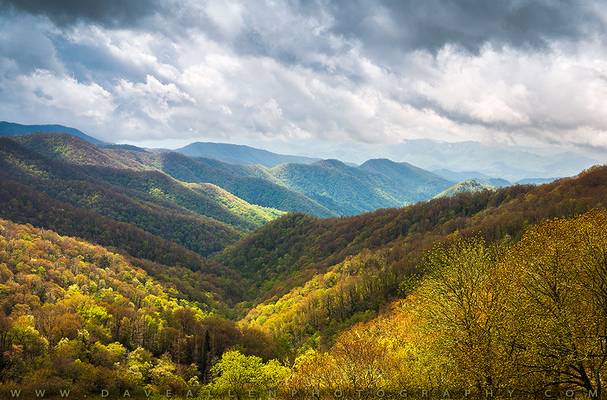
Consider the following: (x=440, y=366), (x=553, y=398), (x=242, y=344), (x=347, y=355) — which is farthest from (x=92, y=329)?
(x=553, y=398)

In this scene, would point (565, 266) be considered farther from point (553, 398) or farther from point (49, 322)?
point (49, 322)

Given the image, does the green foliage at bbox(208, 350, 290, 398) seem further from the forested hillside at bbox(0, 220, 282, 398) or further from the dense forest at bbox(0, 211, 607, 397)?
the forested hillside at bbox(0, 220, 282, 398)

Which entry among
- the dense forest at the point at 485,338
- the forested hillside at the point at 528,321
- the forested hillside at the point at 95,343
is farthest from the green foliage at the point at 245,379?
the forested hillside at the point at 528,321

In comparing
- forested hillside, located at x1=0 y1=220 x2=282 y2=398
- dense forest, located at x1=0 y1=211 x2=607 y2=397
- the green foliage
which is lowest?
forested hillside, located at x1=0 y1=220 x2=282 y2=398

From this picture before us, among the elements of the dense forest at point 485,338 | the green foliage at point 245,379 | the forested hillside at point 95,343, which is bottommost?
the forested hillside at point 95,343

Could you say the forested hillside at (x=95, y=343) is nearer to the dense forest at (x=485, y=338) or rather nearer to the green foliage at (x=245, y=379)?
the dense forest at (x=485, y=338)

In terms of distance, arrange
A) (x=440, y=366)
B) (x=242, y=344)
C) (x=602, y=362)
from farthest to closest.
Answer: (x=242, y=344), (x=440, y=366), (x=602, y=362)

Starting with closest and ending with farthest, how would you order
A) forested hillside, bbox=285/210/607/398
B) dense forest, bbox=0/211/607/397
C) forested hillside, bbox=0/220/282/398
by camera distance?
forested hillside, bbox=285/210/607/398, dense forest, bbox=0/211/607/397, forested hillside, bbox=0/220/282/398

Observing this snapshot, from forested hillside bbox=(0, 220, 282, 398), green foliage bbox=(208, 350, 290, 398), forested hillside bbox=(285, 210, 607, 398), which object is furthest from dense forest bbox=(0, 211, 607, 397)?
forested hillside bbox=(0, 220, 282, 398)

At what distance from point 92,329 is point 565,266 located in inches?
5827

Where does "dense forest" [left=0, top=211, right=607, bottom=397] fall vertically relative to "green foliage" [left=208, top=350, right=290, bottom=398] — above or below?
above

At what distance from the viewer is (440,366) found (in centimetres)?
4597

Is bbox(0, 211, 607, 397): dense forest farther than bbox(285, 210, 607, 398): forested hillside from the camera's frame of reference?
Yes

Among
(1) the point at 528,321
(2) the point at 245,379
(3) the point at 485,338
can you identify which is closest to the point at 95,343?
(2) the point at 245,379
